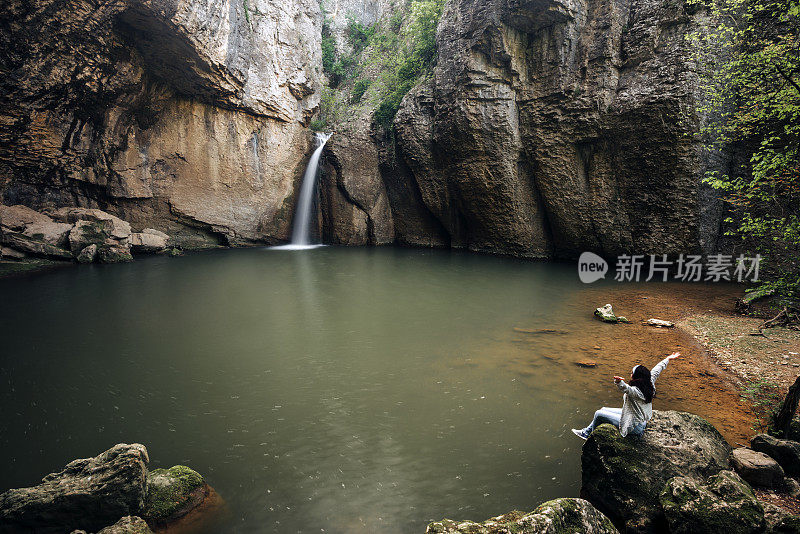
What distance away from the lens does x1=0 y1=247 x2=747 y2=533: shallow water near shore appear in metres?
3.93

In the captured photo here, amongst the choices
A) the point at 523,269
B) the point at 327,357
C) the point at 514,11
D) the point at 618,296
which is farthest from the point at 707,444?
the point at 514,11

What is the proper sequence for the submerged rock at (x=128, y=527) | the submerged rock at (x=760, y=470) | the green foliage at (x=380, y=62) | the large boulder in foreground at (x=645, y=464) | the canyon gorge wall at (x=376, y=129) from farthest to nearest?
1. the green foliage at (x=380, y=62)
2. the canyon gorge wall at (x=376, y=129)
3. the submerged rock at (x=760, y=470)
4. the large boulder in foreground at (x=645, y=464)
5. the submerged rock at (x=128, y=527)

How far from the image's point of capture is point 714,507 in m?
2.94

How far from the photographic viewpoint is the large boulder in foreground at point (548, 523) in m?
2.68

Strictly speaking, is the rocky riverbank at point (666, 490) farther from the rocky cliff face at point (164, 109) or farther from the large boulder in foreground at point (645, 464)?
the rocky cliff face at point (164, 109)

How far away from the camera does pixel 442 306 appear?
10.6 metres

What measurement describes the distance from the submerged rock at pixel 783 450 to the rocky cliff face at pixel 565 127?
1272cm

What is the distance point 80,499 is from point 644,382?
17.2 feet

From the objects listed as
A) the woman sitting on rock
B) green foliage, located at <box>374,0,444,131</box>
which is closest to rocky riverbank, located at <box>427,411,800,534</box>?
the woman sitting on rock

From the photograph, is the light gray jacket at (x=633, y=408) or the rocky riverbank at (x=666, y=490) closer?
the rocky riverbank at (x=666, y=490)

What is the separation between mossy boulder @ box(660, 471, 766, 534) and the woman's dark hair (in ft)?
2.39

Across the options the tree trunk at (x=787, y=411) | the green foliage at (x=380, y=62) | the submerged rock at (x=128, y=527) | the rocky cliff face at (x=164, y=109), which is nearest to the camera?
the submerged rock at (x=128, y=527)

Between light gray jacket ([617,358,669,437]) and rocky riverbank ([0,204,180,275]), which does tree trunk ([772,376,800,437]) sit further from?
rocky riverbank ([0,204,180,275])

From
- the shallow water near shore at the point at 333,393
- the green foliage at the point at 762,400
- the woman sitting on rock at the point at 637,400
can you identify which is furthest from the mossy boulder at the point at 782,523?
the green foliage at the point at 762,400
